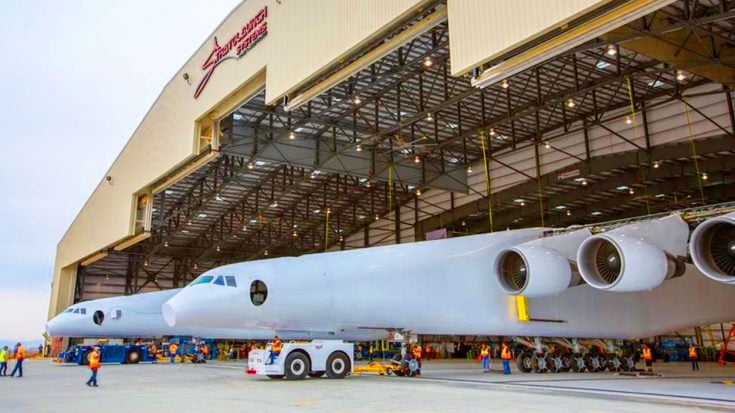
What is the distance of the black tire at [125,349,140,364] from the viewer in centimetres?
3253

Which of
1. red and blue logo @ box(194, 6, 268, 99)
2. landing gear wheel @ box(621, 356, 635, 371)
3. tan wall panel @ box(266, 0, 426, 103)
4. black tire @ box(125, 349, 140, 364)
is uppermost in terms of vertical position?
red and blue logo @ box(194, 6, 268, 99)

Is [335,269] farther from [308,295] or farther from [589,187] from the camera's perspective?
[589,187]

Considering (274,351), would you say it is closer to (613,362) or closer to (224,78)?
(224,78)

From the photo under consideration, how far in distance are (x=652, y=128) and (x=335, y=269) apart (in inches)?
852

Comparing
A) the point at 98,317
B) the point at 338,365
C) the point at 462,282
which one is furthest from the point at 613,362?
the point at 98,317

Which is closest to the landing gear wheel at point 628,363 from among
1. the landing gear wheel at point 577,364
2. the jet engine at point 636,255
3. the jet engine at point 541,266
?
the landing gear wheel at point 577,364

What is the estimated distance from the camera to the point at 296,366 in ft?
52.3

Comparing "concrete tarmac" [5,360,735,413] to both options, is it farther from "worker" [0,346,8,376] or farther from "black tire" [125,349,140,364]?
"black tire" [125,349,140,364]

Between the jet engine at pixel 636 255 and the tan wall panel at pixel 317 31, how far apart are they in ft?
25.8

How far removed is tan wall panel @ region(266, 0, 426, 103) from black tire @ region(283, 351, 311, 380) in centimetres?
875

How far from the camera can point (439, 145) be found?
29891mm

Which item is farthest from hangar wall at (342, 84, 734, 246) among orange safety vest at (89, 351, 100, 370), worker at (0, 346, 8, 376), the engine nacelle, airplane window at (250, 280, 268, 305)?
worker at (0, 346, 8, 376)

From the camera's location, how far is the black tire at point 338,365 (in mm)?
16438

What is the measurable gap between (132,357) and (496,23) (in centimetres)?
2920
